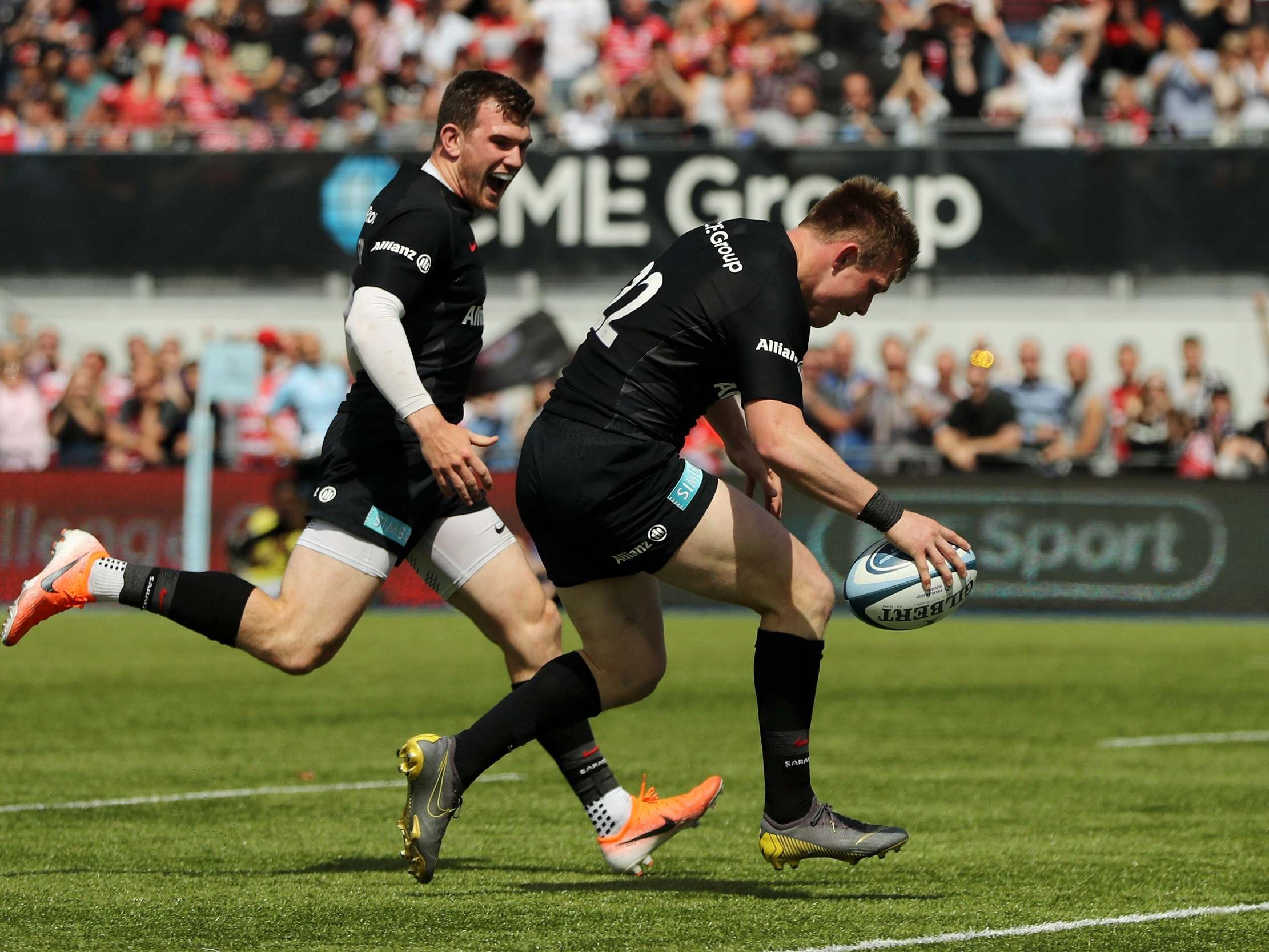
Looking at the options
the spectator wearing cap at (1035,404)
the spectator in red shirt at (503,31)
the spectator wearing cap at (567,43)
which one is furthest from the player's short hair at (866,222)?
the spectator wearing cap at (567,43)

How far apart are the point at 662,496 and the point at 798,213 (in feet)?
49.4

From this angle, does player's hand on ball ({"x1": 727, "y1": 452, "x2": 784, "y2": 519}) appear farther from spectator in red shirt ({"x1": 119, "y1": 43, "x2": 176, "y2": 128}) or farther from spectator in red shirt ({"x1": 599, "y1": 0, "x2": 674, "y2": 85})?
spectator in red shirt ({"x1": 119, "y1": 43, "x2": 176, "y2": 128})

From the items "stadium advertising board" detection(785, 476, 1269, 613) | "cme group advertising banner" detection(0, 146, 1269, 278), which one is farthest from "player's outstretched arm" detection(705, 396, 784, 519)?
"cme group advertising banner" detection(0, 146, 1269, 278)

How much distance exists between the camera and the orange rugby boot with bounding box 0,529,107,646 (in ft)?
21.4

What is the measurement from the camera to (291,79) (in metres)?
23.6

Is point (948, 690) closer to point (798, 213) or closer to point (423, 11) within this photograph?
point (798, 213)

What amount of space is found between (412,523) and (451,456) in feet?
2.24

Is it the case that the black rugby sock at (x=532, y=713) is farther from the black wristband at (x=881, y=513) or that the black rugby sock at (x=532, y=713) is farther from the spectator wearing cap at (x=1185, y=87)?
the spectator wearing cap at (x=1185, y=87)

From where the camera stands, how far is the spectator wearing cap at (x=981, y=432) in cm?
1853

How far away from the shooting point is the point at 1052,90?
68.2ft

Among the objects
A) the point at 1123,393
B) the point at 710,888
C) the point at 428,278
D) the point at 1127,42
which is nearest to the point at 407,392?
the point at 428,278

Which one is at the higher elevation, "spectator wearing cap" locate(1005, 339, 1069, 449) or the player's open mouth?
the player's open mouth

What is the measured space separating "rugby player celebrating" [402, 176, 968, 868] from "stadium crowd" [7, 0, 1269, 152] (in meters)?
Answer: 15.0

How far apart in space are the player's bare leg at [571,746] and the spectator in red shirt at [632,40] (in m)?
15.7
